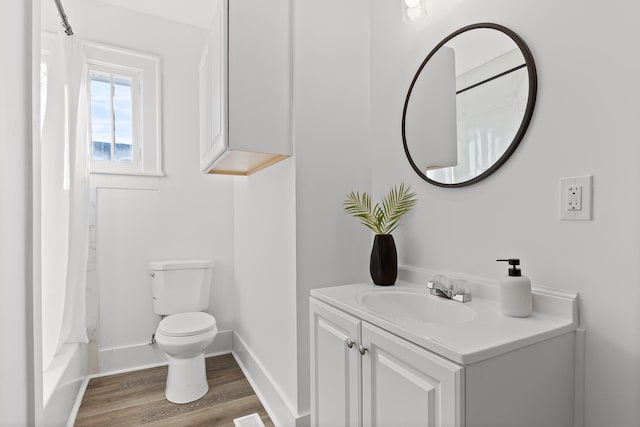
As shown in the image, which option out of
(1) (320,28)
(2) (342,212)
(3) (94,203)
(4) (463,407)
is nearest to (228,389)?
(2) (342,212)

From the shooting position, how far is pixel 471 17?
129 cm

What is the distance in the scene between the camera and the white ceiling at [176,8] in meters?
2.34

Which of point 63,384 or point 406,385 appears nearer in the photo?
point 406,385

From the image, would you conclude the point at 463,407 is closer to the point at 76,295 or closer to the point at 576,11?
the point at 576,11

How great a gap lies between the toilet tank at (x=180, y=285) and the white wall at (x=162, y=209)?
0.49ft

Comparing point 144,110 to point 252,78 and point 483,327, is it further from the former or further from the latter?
point 483,327

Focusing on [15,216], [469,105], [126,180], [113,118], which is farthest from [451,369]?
[113,118]

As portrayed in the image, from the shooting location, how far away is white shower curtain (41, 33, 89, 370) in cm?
169

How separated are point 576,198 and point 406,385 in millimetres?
709

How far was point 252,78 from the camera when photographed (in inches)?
61.7

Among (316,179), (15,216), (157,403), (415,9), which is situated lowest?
(157,403)

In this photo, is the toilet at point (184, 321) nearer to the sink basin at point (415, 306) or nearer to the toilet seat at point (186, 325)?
the toilet seat at point (186, 325)

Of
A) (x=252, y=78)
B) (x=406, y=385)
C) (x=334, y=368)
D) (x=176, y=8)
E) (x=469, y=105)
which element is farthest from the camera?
(x=176, y=8)

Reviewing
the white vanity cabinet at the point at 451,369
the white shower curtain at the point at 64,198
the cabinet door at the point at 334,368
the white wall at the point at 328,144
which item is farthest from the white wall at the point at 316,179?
the white shower curtain at the point at 64,198
